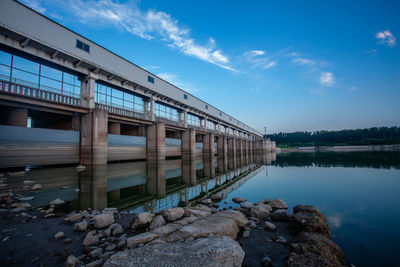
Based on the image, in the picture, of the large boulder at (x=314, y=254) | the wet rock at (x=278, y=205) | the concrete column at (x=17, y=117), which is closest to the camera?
the large boulder at (x=314, y=254)

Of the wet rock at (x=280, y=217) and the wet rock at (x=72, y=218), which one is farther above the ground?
the wet rock at (x=72, y=218)

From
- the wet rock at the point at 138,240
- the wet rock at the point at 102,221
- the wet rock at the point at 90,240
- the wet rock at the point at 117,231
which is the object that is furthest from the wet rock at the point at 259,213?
the wet rock at the point at 90,240

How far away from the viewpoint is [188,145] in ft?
97.3

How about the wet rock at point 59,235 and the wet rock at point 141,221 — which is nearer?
the wet rock at point 59,235

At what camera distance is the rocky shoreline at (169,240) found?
Answer: 8.05ft

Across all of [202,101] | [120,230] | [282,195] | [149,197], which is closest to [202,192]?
[149,197]

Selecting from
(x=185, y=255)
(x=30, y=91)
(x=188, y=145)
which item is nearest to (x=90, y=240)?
(x=185, y=255)

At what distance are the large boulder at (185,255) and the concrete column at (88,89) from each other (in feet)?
58.6

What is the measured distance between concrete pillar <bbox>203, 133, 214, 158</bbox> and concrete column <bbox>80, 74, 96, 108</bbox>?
22853 millimetres

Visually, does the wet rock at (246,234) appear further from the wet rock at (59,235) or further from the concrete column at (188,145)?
the concrete column at (188,145)

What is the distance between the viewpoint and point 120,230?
3.69 meters

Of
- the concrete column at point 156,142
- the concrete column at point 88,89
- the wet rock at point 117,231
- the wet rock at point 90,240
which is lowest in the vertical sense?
the wet rock at point 117,231

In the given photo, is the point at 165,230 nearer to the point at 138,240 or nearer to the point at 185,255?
the point at 138,240

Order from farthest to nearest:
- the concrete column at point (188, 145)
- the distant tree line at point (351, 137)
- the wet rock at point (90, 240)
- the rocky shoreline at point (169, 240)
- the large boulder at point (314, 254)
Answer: the distant tree line at point (351, 137)
the concrete column at point (188, 145)
the wet rock at point (90, 240)
the large boulder at point (314, 254)
the rocky shoreline at point (169, 240)
